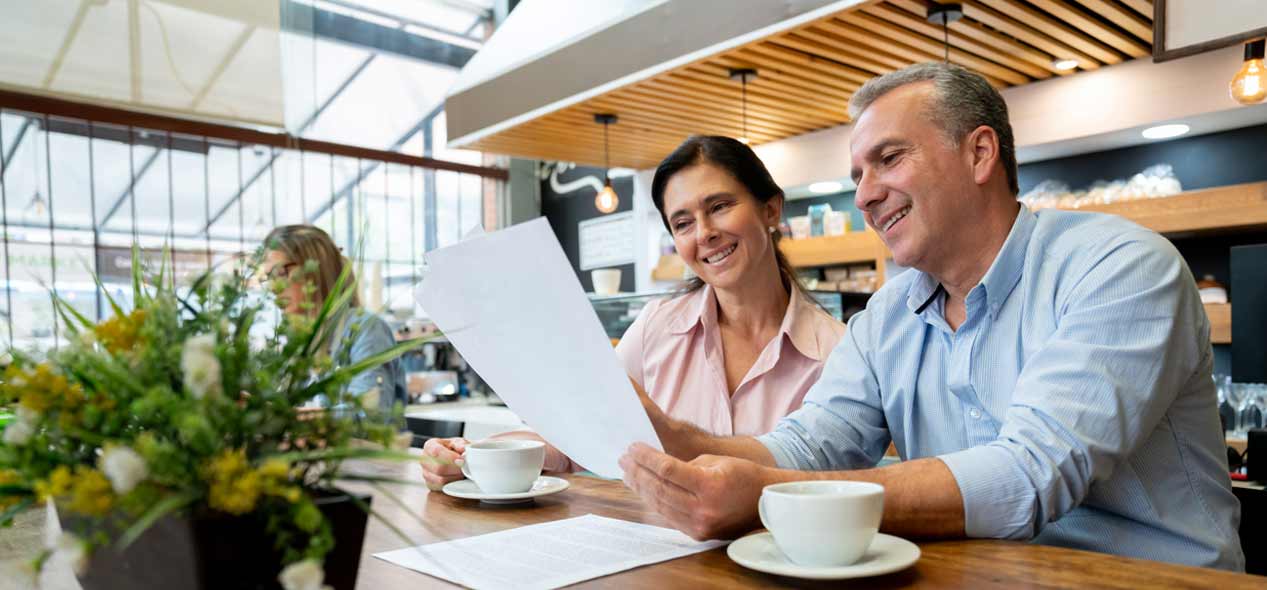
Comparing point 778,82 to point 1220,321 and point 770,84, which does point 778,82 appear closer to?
point 770,84

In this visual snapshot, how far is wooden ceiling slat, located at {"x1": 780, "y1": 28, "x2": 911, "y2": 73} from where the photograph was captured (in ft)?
12.0

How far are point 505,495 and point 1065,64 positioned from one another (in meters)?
3.77

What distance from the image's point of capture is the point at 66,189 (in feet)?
20.8

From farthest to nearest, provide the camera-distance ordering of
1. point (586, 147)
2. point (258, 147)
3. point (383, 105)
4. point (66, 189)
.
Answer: point (383, 105)
point (258, 147)
point (66, 189)
point (586, 147)

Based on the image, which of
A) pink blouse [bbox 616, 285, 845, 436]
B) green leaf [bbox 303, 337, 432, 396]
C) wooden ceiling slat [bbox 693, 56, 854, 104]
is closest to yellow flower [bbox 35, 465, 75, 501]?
green leaf [bbox 303, 337, 432, 396]

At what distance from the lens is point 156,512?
529mm

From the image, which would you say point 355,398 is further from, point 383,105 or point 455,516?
point 383,105

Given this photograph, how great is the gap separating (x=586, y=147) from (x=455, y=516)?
485 cm

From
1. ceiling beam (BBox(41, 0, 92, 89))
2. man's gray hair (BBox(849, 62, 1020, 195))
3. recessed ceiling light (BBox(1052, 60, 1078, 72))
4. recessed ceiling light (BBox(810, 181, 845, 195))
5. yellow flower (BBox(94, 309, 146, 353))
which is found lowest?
yellow flower (BBox(94, 309, 146, 353))

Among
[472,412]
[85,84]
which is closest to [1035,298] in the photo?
[472,412]

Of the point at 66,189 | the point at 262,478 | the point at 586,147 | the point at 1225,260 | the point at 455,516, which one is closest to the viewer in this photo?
the point at 262,478

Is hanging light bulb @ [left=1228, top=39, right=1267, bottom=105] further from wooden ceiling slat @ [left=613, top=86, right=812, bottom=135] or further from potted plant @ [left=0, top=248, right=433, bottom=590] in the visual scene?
potted plant @ [left=0, top=248, right=433, bottom=590]

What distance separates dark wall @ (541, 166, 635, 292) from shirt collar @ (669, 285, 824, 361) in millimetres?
5477

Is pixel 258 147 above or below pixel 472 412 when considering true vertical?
above
